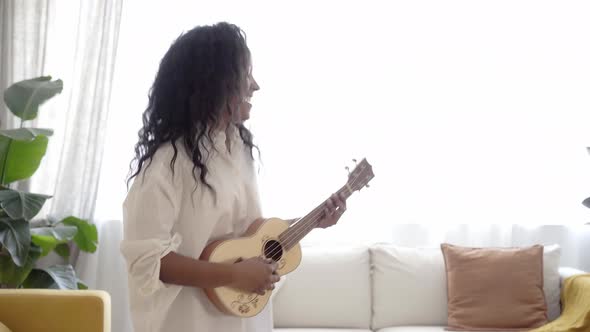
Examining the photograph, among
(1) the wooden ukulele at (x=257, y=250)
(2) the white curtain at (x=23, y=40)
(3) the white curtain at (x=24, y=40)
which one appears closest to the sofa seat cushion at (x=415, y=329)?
(1) the wooden ukulele at (x=257, y=250)

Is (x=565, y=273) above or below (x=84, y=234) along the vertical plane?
above

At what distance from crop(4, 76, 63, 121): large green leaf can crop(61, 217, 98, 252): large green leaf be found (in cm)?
53

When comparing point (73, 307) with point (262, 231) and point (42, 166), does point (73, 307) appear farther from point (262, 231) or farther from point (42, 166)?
point (42, 166)

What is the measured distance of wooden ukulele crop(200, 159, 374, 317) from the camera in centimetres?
146

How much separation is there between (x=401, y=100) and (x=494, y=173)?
58 centimetres

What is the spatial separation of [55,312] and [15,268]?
32.0 inches

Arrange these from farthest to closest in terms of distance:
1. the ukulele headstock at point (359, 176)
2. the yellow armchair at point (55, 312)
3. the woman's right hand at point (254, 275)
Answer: the yellow armchair at point (55, 312) < the ukulele headstock at point (359, 176) < the woman's right hand at point (254, 275)

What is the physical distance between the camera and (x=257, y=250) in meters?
1.57

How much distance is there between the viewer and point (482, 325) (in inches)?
118

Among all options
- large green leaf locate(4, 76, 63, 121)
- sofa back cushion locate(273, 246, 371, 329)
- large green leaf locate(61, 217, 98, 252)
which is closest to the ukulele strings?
sofa back cushion locate(273, 246, 371, 329)

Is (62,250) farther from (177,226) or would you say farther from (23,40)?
(177,226)

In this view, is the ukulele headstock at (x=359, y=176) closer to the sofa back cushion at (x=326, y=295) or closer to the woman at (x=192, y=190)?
the woman at (x=192, y=190)

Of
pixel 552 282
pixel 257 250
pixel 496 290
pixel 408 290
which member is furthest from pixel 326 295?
pixel 257 250

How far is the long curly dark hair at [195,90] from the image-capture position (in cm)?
146
